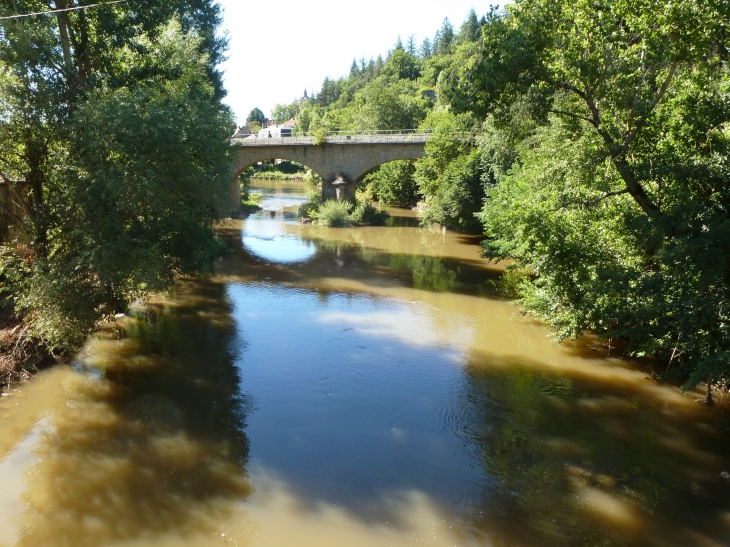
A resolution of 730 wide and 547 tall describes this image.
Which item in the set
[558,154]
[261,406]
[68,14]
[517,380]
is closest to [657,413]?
[517,380]

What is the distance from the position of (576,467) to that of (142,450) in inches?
286

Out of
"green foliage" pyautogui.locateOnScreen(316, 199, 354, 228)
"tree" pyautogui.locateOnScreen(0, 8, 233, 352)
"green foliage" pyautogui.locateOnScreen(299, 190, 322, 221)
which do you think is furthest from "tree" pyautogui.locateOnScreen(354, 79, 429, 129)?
"tree" pyautogui.locateOnScreen(0, 8, 233, 352)

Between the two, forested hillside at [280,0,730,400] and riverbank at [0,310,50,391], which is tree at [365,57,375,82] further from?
riverbank at [0,310,50,391]

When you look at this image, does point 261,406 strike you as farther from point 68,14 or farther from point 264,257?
point 264,257

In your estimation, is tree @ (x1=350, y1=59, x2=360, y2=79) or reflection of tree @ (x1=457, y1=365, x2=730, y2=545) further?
tree @ (x1=350, y1=59, x2=360, y2=79)

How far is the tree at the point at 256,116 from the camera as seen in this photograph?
13050cm

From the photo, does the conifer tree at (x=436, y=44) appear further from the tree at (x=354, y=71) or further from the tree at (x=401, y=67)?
the tree at (x=354, y=71)

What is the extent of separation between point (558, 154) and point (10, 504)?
11.7m

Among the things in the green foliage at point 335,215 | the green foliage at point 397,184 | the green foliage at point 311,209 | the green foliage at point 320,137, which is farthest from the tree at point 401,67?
the green foliage at point 335,215

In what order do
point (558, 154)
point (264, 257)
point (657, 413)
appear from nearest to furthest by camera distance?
point (657, 413)
point (558, 154)
point (264, 257)

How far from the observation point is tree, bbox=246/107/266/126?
130500 millimetres

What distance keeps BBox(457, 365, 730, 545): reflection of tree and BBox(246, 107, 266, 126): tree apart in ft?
415

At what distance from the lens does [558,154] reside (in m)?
12.0

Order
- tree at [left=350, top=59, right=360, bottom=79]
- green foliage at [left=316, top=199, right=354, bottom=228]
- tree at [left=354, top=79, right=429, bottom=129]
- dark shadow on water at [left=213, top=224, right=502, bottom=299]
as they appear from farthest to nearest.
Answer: tree at [left=350, top=59, right=360, bottom=79] < tree at [left=354, top=79, right=429, bottom=129] < green foliage at [left=316, top=199, right=354, bottom=228] < dark shadow on water at [left=213, top=224, right=502, bottom=299]
